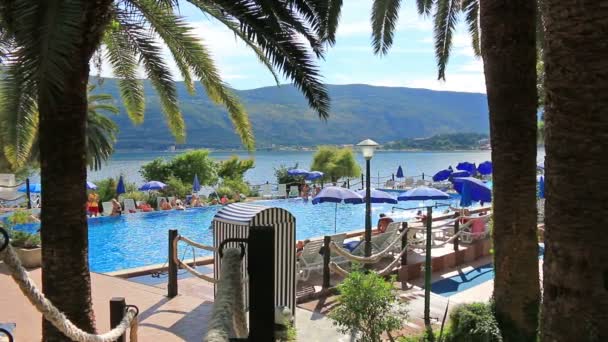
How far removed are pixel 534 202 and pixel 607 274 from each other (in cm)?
308

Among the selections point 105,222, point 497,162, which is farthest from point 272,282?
point 105,222

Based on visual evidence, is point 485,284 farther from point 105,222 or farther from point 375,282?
point 105,222

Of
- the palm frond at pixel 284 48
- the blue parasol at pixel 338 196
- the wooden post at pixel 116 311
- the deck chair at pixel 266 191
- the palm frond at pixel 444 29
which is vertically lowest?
the deck chair at pixel 266 191

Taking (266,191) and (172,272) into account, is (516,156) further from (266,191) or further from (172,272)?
(266,191)

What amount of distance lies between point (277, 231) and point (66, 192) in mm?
3380

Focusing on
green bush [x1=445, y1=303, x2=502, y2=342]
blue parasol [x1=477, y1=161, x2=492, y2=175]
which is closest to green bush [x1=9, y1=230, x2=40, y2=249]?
green bush [x1=445, y1=303, x2=502, y2=342]

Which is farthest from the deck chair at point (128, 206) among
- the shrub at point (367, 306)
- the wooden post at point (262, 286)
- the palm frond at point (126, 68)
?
the wooden post at point (262, 286)

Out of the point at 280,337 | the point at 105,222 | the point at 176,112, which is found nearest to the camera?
the point at 280,337

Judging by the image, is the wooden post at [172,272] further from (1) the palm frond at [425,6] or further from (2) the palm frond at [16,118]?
(1) the palm frond at [425,6]

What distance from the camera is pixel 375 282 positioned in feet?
19.8

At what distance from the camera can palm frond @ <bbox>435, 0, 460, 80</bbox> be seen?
1157 centimetres

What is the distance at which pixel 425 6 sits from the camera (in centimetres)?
1220

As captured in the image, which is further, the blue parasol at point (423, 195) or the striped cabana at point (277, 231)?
the blue parasol at point (423, 195)

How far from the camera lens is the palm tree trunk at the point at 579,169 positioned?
3.08m
